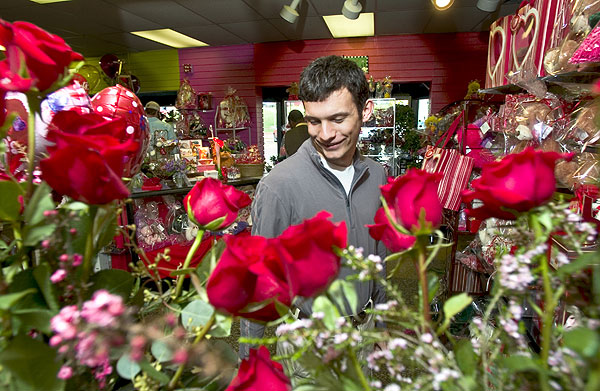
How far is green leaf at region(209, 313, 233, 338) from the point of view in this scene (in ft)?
1.22

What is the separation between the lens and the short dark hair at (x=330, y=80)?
1.42 m

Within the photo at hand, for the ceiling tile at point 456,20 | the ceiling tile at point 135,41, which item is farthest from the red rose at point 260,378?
the ceiling tile at point 135,41

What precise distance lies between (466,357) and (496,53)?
3.00m

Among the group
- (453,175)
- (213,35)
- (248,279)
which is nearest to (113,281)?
(248,279)

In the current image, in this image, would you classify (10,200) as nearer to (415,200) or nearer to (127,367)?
(127,367)

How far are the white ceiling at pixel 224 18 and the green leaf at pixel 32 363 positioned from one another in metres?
5.72

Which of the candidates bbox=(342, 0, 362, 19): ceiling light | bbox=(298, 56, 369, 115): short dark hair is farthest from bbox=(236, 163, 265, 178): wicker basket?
bbox=(298, 56, 369, 115): short dark hair

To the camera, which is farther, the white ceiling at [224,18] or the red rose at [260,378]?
the white ceiling at [224,18]

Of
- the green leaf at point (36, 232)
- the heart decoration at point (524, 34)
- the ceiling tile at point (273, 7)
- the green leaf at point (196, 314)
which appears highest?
the ceiling tile at point (273, 7)

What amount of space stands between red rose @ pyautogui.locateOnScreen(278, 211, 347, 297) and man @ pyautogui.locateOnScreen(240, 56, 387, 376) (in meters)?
1.05

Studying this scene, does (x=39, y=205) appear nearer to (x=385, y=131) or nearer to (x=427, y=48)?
(x=385, y=131)

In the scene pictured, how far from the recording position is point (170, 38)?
7.63 meters

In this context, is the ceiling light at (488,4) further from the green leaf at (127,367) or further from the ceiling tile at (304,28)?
the green leaf at (127,367)

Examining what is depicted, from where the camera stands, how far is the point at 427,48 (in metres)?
7.28
